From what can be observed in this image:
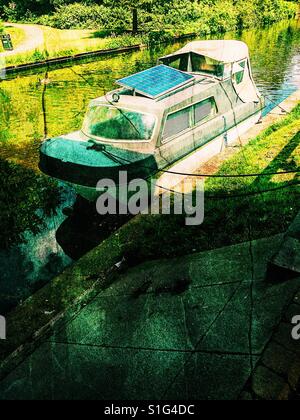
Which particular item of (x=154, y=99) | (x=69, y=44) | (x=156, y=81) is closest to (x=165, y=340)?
(x=154, y=99)

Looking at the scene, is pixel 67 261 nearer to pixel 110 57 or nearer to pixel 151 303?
pixel 151 303

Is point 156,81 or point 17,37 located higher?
point 17,37

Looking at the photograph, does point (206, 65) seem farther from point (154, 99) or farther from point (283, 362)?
point (283, 362)

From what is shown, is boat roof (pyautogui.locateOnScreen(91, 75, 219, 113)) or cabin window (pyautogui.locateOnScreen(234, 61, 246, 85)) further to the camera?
cabin window (pyautogui.locateOnScreen(234, 61, 246, 85))

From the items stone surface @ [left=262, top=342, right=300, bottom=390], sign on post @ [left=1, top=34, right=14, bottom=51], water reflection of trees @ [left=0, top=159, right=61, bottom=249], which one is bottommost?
water reflection of trees @ [left=0, top=159, right=61, bottom=249]

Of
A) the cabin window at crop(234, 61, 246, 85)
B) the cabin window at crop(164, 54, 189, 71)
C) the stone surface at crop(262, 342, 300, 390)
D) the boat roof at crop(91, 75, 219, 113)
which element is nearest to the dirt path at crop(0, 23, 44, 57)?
the cabin window at crop(164, 54, 189, 71)

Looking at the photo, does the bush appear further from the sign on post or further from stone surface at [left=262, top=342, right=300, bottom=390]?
stone surface at [left=262, top=342, right=300, bottom=390]
